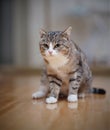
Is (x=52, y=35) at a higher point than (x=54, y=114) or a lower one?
higher

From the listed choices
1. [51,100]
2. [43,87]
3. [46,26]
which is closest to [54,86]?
[51,100]

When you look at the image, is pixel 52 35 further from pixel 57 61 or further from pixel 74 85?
pixel 74 85

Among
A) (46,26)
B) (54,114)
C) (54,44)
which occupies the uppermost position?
(54,44)

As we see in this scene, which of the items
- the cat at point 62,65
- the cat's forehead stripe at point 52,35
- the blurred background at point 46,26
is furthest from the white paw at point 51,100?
the blurred background at point 46,26

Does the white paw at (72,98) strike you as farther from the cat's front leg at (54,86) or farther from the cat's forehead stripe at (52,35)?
the cat's forehead stripe at (52,35)

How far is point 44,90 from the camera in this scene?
2570 millimetres

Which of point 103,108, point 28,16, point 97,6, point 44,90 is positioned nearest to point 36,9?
point 28,16

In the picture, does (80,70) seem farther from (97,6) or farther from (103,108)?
(97,6)

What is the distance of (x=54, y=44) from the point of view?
223cm

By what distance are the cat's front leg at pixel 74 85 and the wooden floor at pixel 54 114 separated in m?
0.04

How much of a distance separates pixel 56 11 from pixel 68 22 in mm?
329

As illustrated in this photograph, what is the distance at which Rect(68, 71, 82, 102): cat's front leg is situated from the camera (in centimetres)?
233

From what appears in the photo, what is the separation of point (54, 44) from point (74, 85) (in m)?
0.31

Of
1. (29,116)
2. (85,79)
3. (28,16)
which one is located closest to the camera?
(29,116)
